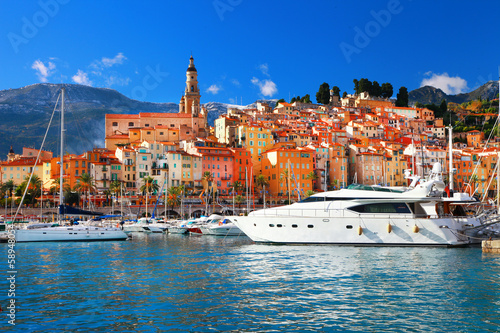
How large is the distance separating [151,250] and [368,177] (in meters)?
73.6

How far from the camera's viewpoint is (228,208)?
263ft

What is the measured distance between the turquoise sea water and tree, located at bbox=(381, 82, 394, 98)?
136 metres

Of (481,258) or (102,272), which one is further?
(481,258)

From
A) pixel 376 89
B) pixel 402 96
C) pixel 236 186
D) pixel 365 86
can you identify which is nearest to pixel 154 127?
pixel 236 186

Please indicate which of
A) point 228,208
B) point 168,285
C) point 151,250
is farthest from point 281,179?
point 168,285

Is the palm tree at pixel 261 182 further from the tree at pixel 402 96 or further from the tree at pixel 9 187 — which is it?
the tree at pixel 402 96

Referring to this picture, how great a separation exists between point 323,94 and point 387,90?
1987 centimetres

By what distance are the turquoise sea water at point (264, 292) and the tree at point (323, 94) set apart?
129 m

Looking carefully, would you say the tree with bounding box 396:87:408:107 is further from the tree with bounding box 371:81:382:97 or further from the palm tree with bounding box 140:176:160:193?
the palm tree with bounding box 140:176:160:193

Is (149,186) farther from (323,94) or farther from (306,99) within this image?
(323,94)

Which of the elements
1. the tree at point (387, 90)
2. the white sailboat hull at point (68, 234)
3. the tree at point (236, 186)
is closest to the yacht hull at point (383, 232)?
the white sailboat hull at point (68, 234)

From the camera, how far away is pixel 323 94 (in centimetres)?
15638

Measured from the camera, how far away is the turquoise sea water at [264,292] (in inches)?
543

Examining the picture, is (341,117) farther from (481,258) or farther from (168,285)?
(168,285)
